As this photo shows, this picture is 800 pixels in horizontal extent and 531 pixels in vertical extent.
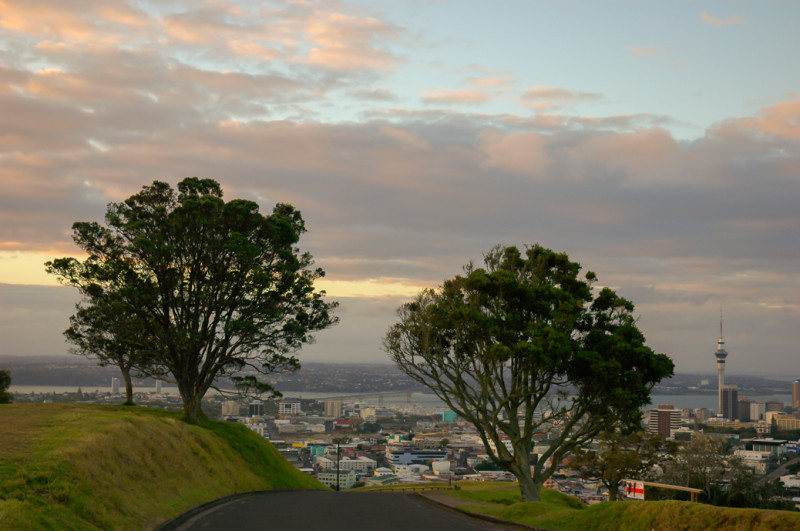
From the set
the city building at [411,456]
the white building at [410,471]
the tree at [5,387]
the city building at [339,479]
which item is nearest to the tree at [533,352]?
the tree at [5,387]

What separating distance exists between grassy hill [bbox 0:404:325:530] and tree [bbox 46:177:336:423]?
6.66 metres

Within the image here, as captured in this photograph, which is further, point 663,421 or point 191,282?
point 663,421

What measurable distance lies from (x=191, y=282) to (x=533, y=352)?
2591cm

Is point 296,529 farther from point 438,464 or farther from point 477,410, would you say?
point 438,464

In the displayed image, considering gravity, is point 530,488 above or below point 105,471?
below

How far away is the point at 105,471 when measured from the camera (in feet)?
76.2

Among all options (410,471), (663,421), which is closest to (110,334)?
(410,471)

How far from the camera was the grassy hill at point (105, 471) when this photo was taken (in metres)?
17.8

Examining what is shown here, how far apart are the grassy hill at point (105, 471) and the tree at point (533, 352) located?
502 inches

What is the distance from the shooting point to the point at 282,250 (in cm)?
5047

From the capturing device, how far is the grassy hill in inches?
699

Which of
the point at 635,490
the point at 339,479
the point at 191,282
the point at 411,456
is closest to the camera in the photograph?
the point at 635,490

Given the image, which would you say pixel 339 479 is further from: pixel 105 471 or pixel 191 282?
pixel 105 471

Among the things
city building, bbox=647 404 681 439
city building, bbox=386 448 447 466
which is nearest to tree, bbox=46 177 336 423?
city building, bbox=386 448 447 466
